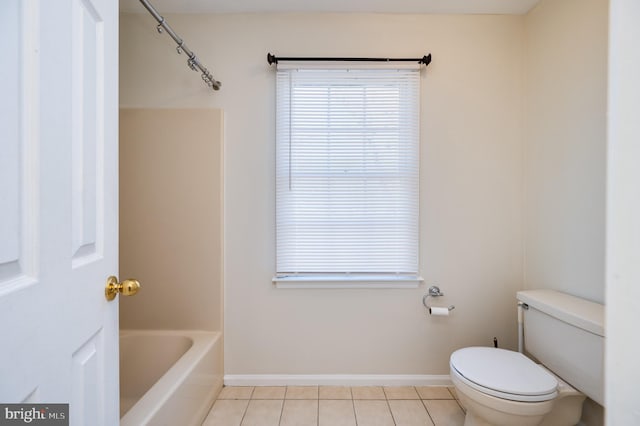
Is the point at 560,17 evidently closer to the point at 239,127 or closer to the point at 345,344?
the point at 239,127

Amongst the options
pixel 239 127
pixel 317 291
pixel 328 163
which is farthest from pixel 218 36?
pixel 317 291

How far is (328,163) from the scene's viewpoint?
76.0 inches

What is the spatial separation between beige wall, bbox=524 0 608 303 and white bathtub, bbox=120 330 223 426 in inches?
80.7

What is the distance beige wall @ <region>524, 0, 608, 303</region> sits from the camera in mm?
1447

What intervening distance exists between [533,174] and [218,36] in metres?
2.21

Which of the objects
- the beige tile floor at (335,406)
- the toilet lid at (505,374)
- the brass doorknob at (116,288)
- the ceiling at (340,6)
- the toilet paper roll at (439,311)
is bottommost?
the beige tile floor at (335,406)

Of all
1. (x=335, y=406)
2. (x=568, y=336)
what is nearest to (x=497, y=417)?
(x=568, y=336)

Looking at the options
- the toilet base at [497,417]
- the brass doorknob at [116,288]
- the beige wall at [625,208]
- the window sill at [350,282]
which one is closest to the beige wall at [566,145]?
the toilet base at [497,417]

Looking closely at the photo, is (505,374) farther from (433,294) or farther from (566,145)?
(566,145)

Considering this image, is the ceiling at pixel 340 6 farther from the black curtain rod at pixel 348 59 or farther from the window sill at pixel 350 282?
the window sill at pixel 350 282

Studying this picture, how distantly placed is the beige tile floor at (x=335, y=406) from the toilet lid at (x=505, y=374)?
1.51ft

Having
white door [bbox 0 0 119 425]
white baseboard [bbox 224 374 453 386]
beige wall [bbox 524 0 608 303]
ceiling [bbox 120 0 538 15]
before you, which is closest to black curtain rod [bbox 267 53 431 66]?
ceiling [bbox 120 0 538 15]

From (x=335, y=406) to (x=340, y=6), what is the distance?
2.45 m

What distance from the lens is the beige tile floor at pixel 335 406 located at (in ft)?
5.31
